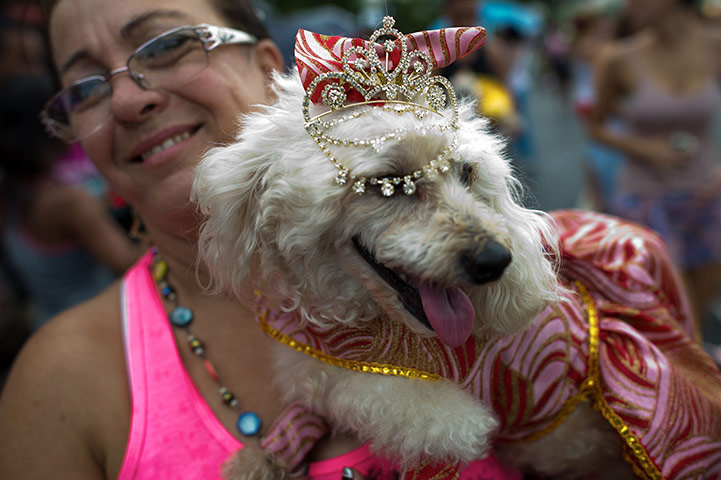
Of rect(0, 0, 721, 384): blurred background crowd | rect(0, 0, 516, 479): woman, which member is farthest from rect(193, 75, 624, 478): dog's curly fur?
rect(0, 0, 721, 384): blurred background crowd

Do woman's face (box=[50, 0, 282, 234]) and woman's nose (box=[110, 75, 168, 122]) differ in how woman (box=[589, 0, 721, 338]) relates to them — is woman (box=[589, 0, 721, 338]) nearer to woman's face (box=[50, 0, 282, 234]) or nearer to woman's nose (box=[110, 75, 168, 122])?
woman's face (box=[50, 0, 282, 234])

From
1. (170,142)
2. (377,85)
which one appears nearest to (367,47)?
(377,85)

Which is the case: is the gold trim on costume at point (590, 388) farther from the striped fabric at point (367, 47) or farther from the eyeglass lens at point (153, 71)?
the eyeglass lens at point (153, 71)

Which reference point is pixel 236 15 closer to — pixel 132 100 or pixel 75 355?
pixel 132 100

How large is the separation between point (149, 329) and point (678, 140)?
3.38 meters

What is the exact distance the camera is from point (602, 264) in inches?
57.4

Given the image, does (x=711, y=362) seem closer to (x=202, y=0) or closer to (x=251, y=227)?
(x=251, y=227)

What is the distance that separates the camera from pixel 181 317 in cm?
161

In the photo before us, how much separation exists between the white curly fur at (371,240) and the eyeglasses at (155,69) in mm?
356

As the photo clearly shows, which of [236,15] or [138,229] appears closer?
[236,15]

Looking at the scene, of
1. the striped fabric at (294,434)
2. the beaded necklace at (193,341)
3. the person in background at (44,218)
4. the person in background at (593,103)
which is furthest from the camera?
the person in background at (593,103)

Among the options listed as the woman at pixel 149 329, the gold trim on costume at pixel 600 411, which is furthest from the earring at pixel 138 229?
the gold trim on costume at pixel 600 411

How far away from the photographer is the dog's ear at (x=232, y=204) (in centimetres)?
116

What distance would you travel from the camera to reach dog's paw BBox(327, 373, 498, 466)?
1.16 metres
